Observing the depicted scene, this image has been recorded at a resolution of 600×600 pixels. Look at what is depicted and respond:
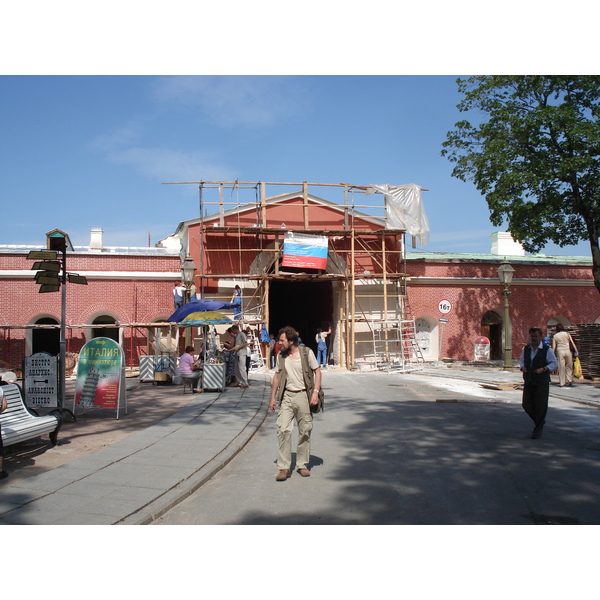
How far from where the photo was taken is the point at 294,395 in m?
6.86

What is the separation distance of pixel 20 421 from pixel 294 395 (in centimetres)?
358

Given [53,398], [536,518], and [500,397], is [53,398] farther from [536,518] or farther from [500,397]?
[500,397]

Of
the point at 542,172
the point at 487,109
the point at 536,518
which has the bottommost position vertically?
the point at 536,518

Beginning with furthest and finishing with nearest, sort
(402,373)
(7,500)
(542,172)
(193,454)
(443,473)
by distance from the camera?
(402,373)
(542,172)
(193,454)
(443,473)
(7,500)

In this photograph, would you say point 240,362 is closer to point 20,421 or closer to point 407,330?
point 20,421

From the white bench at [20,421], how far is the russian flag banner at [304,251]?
16.9 meters

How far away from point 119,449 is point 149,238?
154 ft

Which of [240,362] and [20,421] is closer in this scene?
[20,421]

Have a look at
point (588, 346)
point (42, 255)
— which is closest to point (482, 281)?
point (588, 346)

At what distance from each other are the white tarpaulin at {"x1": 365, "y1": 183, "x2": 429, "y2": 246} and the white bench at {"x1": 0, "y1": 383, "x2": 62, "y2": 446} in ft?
67.6

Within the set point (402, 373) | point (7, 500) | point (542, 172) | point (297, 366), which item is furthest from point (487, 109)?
point (7, 500)

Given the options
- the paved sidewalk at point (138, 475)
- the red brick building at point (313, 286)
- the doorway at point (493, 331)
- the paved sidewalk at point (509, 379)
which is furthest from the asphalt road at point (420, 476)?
the doorway at point (493, 331)

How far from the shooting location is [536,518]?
5.21 metres

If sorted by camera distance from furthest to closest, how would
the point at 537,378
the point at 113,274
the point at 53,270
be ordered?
the point at 113,274 < the point at 53,270 < the point at 537,378
